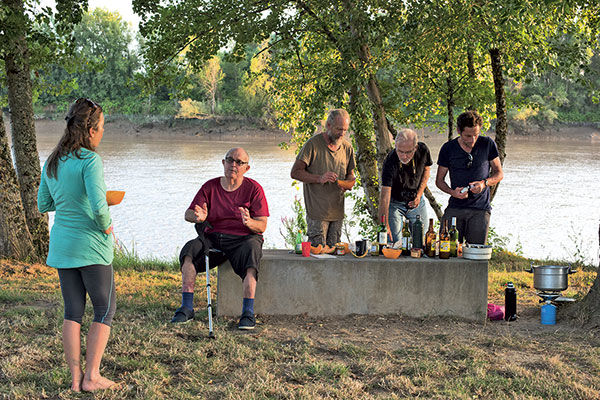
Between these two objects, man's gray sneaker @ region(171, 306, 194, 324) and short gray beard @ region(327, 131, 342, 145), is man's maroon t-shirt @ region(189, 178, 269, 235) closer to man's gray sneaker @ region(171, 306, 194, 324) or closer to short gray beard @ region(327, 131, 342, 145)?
man's gray sneaker @ region(171, 306, 194, 324)

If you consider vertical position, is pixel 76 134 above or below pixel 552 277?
above

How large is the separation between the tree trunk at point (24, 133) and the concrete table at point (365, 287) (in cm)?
412

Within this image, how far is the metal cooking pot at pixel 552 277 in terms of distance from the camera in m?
5.36

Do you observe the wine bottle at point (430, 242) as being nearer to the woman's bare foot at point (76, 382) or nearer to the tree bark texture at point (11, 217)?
the woman's bare foot at point (76, 382)

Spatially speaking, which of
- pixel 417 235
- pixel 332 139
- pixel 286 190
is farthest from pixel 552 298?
pixel 286 190

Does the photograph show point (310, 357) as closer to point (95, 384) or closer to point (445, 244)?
point (95, 384)

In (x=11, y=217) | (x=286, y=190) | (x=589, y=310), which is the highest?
(x=11, y=217)

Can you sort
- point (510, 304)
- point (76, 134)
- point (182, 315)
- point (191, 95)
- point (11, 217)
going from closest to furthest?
1. point (76, 134)
2. point (182, 315)
3. point (510, 304)
4. point (11, 217)
5. point (191, 95)

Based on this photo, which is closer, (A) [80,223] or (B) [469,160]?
(A) [80,223]

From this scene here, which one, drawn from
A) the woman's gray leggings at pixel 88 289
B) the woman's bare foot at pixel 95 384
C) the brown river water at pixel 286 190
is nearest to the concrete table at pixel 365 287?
the woman's bare foot at pixel 95 384

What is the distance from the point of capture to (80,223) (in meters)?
3.39

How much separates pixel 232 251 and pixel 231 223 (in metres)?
0.22

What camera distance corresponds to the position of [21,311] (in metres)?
5.30

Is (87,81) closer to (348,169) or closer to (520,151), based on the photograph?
(520,151)
